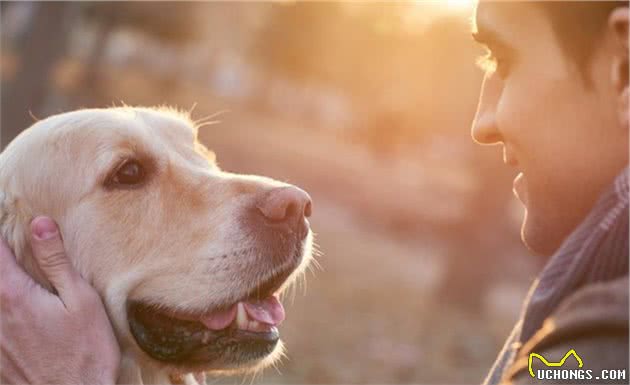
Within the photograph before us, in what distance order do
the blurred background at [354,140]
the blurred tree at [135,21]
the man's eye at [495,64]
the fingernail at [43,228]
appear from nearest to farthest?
the man's eye at [495,64]
the fingernail at [43,228]
the blurred background at [354,140]
the blurred tree at [135,21]

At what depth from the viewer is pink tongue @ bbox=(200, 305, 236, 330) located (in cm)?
298

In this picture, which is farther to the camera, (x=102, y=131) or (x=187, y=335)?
(x=102, y=131)

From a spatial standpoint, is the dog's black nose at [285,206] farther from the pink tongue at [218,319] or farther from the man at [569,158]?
the man at [569,158]

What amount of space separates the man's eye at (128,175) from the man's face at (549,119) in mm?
1472

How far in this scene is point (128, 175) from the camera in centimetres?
319

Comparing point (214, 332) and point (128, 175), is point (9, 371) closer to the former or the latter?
point (214, 332)

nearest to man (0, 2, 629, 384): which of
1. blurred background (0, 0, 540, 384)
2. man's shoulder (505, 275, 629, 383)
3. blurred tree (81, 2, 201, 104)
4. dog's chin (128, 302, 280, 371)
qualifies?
man's shoulder (505, 275, 629, 383)

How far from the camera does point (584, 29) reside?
192 centimetres

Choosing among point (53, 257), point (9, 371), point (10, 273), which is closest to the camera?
point (9, 371)

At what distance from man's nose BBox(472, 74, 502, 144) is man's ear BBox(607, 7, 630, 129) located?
0.53 meters

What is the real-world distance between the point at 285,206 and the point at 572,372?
1.46 m

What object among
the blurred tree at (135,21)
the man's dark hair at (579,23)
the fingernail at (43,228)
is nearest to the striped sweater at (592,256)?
the man's dark hair at (579,23)

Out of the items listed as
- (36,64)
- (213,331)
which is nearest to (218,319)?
(213,331)

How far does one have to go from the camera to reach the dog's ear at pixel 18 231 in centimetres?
286
